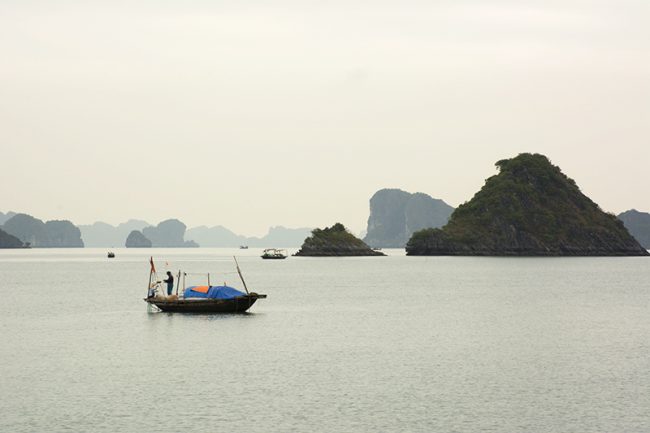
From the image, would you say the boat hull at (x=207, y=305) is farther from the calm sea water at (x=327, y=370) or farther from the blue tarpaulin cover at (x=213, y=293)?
the calm sea water at (x=327, y=370)

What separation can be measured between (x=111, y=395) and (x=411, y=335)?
33361 mm

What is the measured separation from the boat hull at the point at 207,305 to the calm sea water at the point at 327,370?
131cm

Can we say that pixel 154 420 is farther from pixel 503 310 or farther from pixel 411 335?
pixel 503 310

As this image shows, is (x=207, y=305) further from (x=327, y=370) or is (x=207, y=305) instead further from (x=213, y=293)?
(x=327, y=370)

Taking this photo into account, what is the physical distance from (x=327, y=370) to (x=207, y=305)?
123 ft

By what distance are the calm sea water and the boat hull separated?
4.31 feet

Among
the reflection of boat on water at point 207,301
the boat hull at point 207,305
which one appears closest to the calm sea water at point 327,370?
the boat hull at point 207,305

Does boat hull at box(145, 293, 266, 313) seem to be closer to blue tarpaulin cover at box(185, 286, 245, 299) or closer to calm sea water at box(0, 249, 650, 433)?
blue tarpaulin cover at box(185, 286, 245, 299)

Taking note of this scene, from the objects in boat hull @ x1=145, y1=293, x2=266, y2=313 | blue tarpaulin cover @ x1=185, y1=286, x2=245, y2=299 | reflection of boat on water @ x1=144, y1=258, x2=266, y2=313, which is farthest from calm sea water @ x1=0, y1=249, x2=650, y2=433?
blue tarpaulin cover @ x1=185, y1=286, x2=245, y2=299

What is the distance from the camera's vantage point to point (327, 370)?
50406mm

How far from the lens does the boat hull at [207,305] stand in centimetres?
8600

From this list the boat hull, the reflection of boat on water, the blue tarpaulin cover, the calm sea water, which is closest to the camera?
the calm sea water

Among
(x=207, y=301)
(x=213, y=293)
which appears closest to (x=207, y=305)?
(x=207, y=301)

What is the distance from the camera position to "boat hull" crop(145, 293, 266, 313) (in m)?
86.0
